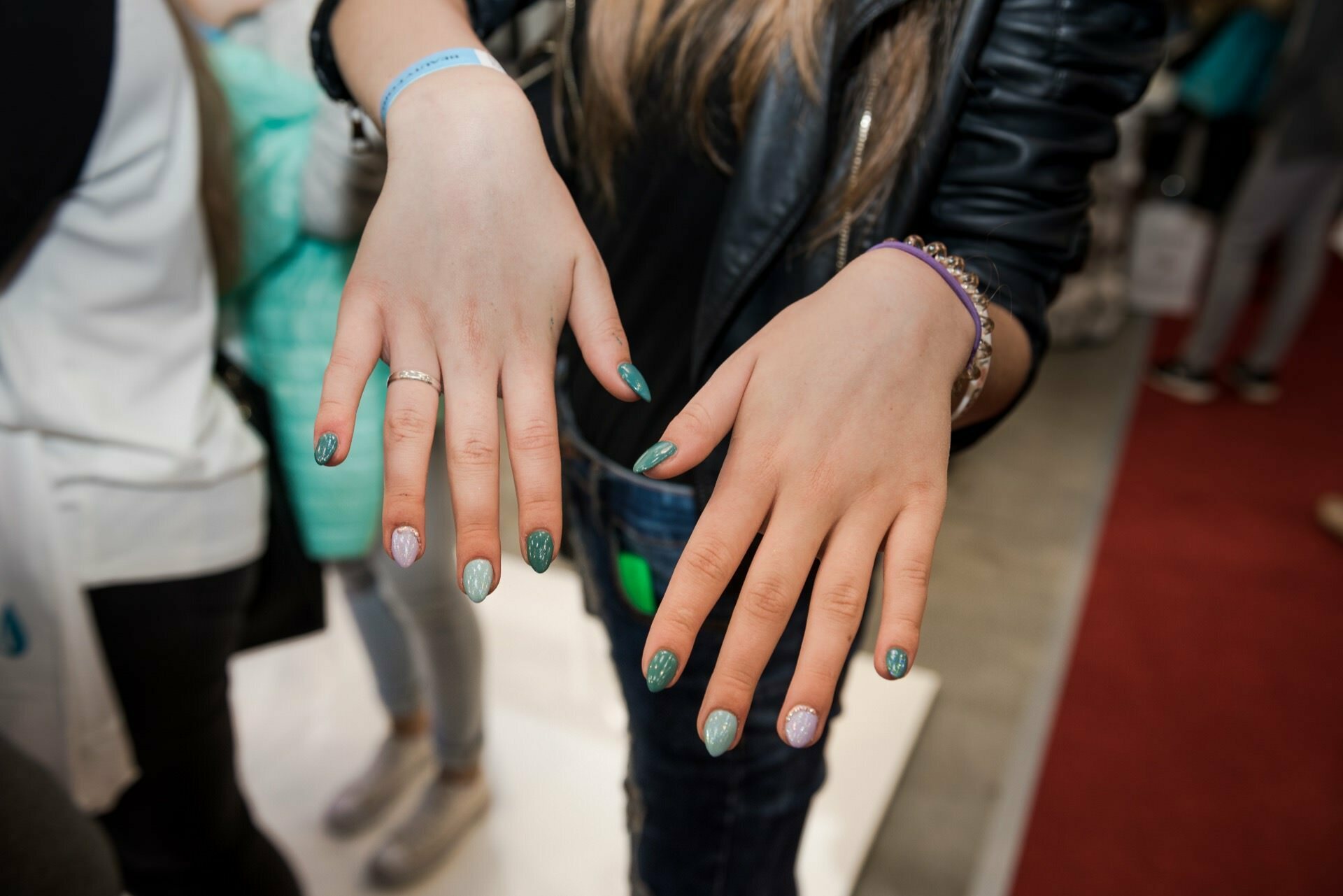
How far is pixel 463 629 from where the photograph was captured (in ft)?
3.57

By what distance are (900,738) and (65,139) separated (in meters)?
1.14

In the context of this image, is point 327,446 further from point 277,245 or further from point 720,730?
point 277,245

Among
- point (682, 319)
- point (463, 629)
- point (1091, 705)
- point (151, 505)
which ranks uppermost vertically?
point (682, 319)

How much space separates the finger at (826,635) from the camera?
1.03ft

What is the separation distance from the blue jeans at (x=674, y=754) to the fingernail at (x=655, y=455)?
0.54 feet

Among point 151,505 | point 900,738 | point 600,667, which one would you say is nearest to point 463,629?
point 600,667

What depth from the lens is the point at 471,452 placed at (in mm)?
324

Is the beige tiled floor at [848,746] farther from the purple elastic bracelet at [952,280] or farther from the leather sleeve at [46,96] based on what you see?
the leather sleeve at [46,96]

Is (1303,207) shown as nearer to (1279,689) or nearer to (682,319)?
(1279,689)

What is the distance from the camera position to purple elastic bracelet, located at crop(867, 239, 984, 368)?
15.1 inches

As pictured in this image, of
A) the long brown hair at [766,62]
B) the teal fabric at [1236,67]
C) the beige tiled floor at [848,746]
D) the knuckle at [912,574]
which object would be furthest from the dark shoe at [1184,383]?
the knuckle at [912,574]

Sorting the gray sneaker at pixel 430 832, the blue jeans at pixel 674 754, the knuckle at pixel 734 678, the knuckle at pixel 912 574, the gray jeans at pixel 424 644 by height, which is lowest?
the gray sneaker at pixel 430 832

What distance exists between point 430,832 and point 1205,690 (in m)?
1.27

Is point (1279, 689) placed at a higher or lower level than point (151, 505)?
lower
